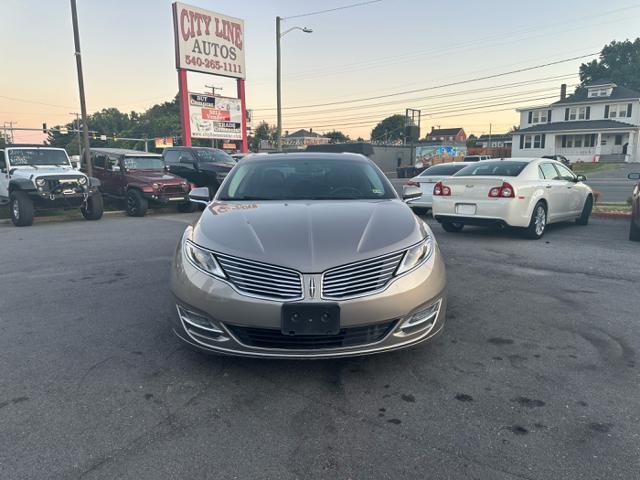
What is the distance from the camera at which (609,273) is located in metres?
5.94

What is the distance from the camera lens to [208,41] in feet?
73.2

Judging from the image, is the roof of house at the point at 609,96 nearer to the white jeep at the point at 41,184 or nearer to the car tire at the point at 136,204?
the car tire at the point at 136,204

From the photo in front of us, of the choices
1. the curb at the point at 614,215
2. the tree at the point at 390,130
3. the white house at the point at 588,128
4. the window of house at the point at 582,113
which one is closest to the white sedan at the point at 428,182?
the curb at the point at 614,215

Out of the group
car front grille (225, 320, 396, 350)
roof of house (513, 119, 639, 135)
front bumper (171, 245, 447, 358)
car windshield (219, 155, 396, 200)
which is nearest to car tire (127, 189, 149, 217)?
car windshield (219, 155, 396, 200)

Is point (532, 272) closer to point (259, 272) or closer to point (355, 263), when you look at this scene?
point (355, 263)

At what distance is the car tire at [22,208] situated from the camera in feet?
36.4

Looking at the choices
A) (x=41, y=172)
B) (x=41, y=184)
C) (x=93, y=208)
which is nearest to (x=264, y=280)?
(x=41, y=184)

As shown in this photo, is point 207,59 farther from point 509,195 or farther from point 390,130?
point 390,130

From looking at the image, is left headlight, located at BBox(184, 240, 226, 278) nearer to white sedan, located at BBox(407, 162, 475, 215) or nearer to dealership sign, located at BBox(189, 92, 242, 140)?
white sedan, located at BBox(407, 162, 475, 215)

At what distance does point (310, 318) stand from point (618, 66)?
95858 mm

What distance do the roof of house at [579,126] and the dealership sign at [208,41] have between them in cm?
3769

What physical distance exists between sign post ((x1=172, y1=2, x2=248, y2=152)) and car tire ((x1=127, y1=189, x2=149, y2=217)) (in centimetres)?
908

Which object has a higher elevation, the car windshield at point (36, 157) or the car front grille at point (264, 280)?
the car windshield at point (36, 157)

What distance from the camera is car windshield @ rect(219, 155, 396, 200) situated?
424 cm
